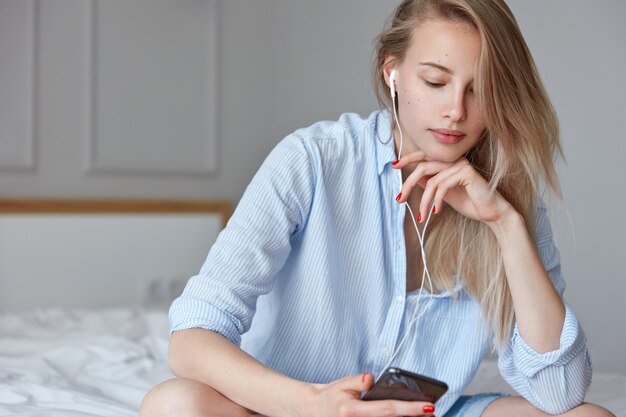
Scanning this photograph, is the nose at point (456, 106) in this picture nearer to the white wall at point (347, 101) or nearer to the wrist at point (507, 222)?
the wrist at point (507, 222)

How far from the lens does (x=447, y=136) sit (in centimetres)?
130

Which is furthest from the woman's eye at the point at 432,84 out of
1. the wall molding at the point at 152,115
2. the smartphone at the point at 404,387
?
the wall molding at the point at 152,115

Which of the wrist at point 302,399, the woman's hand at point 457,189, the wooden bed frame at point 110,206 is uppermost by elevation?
the woman's hand at point 457,189

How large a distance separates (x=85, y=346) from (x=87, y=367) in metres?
0.12

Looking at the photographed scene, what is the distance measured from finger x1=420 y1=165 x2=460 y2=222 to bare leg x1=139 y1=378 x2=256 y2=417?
16.1 inches

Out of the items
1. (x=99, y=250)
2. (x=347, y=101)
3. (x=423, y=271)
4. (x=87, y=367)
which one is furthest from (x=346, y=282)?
(x=99, y=250)

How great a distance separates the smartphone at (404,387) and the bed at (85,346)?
2.09ft

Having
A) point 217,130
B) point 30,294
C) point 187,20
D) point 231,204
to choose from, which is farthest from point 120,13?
point 30,294

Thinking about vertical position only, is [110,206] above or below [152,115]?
below

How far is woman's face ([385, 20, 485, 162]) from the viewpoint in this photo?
124 cm

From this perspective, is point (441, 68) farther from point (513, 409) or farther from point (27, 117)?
point (27, 117)

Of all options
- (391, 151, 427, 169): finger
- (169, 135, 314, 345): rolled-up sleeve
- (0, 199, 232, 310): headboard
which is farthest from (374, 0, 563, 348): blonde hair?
(0, 199, 232, 310): headboard

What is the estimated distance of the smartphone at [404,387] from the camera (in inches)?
35.8

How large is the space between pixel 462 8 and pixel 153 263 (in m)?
2.25
